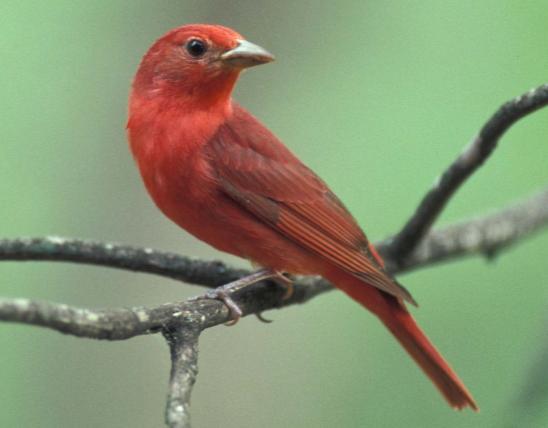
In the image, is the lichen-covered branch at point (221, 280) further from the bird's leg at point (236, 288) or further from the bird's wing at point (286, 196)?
the bird's wing at point (286, 196)

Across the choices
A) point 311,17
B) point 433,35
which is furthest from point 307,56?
point 433,35

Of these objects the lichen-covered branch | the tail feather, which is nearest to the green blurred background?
the lichen-covered branch

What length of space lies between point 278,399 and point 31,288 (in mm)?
1487

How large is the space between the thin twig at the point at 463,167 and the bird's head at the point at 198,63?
2.92 feet

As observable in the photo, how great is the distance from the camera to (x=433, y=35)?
6684 mm

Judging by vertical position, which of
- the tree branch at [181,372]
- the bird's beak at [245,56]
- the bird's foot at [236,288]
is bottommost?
the tree branch at [181,372]

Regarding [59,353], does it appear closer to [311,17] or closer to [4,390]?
[4,390]

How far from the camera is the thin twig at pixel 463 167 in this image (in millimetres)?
3160

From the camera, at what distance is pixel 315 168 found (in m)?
6.18

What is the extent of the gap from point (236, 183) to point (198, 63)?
0.52 m

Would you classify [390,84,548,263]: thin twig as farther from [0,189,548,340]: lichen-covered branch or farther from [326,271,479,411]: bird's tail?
[326,271,479,411]: bird's tail

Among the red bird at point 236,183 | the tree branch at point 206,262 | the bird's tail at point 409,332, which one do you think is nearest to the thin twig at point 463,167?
the tree branch at point 206,262

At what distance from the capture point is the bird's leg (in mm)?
3199

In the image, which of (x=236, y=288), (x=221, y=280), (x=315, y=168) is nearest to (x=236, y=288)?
(x=236, y=288)
